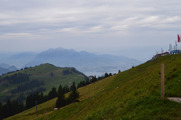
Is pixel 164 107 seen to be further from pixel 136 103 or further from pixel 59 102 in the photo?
pixel 59 102

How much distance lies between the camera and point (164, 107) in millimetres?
15586

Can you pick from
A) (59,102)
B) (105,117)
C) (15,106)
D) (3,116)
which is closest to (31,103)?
(15,106)

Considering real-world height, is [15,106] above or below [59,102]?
below

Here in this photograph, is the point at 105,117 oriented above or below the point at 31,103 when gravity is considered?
above

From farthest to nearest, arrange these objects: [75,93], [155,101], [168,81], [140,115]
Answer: [75,93] → [168,81] → [155,101] → [140,115]

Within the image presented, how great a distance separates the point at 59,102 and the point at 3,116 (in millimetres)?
81340

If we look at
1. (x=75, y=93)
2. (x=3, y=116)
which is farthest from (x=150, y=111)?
(x=3, y=116)

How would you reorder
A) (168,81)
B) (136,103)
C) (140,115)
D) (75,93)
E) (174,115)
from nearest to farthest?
(174,115) → (140,115) → (136,103) → (168,81) → (75,93)

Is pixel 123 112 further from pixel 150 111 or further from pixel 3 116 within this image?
pixel 3 116

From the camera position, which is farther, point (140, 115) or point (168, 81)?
point (168, 81)

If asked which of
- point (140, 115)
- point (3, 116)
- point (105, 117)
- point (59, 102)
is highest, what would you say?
point (140, 115)

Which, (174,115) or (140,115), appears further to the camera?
(140,115)

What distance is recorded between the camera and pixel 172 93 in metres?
19.0

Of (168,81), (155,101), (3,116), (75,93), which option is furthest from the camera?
(3,116)
